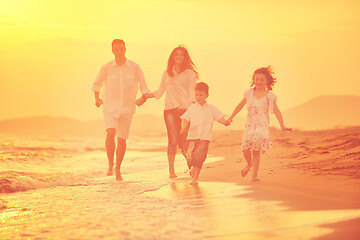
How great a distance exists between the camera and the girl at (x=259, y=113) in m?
8.78

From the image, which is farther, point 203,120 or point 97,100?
point 97,100

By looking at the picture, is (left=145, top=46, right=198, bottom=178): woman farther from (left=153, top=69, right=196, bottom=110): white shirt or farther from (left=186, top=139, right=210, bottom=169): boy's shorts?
(left=186, top=139, right=210, bottom=169): boy's shorts

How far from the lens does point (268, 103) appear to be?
8.92 meters

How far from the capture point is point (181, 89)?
1021 cm

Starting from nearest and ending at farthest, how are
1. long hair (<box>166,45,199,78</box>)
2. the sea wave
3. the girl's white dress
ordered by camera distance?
1. the girl's white dress
2. the sea wave
3. long hair (<box>166,45,199,78</box>)

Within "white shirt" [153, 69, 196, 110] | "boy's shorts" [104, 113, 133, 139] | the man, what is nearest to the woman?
"white shirt" [153, 69, 196, 110]

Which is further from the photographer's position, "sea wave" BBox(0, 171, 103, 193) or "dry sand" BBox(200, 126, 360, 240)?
"sea wave" BBox(0, 171, 103, 193)

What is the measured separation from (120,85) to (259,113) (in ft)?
8.61

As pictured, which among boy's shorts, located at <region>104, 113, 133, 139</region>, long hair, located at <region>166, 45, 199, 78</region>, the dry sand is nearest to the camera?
the dry sand

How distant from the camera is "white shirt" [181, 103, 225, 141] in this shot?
28.9ft

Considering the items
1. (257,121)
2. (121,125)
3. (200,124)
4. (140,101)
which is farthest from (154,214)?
(140,101)

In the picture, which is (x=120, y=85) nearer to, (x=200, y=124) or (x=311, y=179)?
(x=200, y=124)

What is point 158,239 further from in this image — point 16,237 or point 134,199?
point 134,199

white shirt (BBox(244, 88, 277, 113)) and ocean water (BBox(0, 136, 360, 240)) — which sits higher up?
white shirt (BBox(244, 88, 277, 113))
